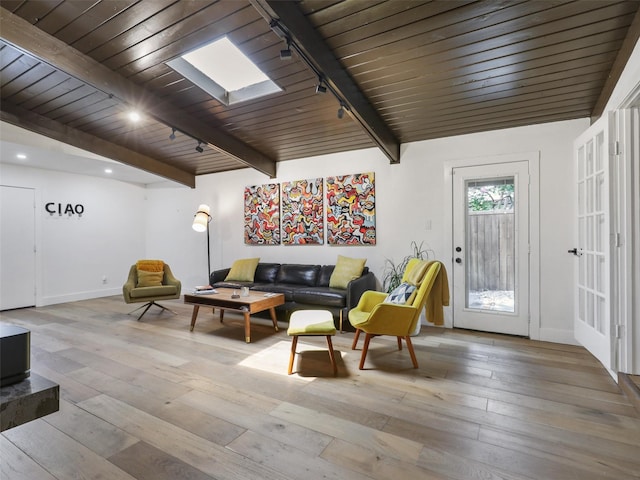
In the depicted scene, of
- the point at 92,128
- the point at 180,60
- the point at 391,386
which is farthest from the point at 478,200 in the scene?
the point at 92,128

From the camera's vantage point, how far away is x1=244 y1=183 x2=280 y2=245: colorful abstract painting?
17.2ft

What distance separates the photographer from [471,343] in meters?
3.35

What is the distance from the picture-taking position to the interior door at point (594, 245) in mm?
2428

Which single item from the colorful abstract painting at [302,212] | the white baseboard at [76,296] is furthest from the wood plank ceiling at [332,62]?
the white baseboard at [76,296]

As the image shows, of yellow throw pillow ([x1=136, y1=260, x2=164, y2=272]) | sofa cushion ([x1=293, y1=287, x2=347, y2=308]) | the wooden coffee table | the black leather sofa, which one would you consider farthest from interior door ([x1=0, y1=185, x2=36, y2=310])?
sofa cushion ([x1=293, y1=287, x2=347, y2=308])

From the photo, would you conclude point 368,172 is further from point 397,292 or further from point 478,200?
point 397,292

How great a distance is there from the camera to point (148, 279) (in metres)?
4.79

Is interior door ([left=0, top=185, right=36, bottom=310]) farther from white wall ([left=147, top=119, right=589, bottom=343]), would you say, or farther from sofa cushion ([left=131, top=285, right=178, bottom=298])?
sofa cushion ([left=131, top=285, right=178, bottom=298])

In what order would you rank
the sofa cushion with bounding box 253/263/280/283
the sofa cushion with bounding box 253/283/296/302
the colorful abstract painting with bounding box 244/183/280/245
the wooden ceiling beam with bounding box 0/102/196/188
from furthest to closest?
the colorful abstract painting with bounding box 244/183/280/245 < the sofa cushion with bounding box 253/263/280/283 < the sofa cushion with bounding box 253/283/296/302 < the wooden ceiling beam with bounding box 0/102/196/188

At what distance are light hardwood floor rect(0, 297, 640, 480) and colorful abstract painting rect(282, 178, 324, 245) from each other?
198 centimetres

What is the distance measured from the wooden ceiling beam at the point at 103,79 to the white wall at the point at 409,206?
1.34 meters

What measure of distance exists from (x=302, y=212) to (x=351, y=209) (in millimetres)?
845

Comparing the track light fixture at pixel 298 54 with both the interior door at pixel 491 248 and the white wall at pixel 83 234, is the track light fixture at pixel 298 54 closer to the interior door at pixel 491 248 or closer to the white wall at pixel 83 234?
the interior door at pixel 491 248

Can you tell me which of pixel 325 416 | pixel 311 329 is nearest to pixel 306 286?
pixel 311 329
